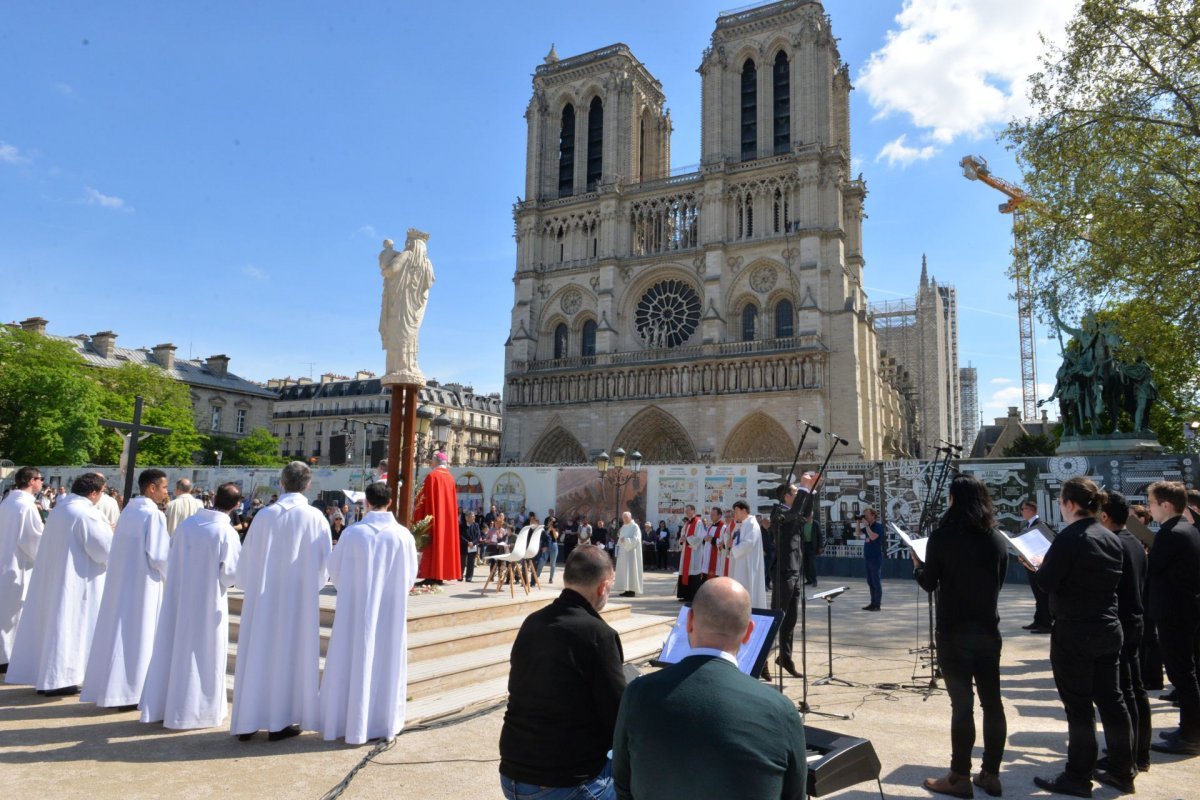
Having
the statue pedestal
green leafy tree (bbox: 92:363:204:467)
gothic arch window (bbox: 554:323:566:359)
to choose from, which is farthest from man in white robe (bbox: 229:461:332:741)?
green leafy tree (bbox: 92:363:204:467)

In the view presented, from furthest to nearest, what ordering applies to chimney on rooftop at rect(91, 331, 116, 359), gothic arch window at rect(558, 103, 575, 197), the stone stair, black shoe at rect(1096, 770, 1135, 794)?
chimney on rooftop at rect(91, 331, 116, 359) → gothic arch window at rect(558, 103, 575, 197) → the stone stair → black shoe at rect(1096, 770, 1135, 794)

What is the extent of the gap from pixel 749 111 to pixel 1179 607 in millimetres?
34259

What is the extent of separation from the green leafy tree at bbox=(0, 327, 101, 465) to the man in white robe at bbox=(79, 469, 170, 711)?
34139 millimetres

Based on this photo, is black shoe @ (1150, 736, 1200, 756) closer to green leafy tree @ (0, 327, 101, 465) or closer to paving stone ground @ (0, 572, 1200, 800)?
paving stone ground @ (0, 572, 1200, 800)

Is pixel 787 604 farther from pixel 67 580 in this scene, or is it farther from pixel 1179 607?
pixel 67 580

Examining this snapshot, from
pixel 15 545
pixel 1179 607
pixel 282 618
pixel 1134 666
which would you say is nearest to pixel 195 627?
pixel 282 618

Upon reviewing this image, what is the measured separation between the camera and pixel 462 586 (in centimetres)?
959

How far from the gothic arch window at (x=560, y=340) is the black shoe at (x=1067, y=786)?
3372 centimetres

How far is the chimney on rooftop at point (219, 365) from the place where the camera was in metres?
52.0

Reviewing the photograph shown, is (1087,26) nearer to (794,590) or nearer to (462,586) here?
(794,590)

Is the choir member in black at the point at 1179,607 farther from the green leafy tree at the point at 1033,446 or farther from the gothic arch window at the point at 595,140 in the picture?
the gothic arch window at the point at 595,140

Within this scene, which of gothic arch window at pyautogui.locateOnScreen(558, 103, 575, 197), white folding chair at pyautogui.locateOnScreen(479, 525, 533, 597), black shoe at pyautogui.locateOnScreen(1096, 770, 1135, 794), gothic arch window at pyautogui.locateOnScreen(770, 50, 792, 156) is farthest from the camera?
gothic arch window at pyautogui.locateOnScreen(558, 103, 575, 197)

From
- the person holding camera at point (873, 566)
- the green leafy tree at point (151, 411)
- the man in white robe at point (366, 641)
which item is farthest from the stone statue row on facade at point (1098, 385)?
the green leafy tree at point (151, 411)

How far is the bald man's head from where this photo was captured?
1.93 meters
